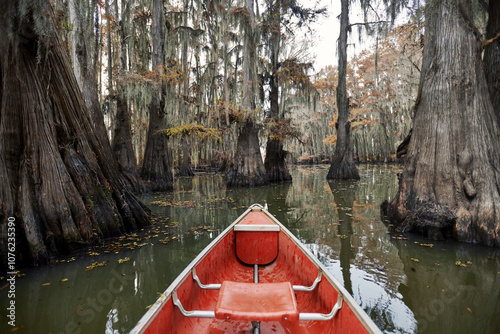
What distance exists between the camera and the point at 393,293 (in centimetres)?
298

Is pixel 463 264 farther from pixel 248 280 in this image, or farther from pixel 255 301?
pixel 255 301

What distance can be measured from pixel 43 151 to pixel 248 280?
3.94 m

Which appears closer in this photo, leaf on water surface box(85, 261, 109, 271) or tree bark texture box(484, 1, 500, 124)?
leaf on water surface box(85, 261, 109, 271)

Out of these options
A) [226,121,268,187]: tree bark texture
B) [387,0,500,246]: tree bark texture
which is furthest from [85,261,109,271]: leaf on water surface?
[226,121,268,187]: tree bark texture

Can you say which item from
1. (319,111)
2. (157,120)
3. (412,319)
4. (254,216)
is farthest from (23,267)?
(319,111)

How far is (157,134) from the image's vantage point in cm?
1216

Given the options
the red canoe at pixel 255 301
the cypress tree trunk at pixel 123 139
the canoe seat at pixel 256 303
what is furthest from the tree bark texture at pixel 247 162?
the canoe seat at pixel 256 303

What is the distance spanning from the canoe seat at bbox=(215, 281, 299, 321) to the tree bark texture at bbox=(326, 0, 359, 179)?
48.8 feet

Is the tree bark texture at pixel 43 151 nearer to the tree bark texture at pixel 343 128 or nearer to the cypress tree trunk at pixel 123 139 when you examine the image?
the cypress tree trunk at pixel 123 139

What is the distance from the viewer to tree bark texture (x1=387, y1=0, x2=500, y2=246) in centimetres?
443

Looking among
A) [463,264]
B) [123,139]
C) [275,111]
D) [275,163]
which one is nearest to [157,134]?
[123,139]

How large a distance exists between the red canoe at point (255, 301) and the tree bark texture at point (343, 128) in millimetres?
13450

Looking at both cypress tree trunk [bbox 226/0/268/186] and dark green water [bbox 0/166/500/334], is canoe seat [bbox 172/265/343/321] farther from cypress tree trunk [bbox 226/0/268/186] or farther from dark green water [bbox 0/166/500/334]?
cypress tree trunk [bbox 226/0/268/186]

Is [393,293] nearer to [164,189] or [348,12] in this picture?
[164,189]
